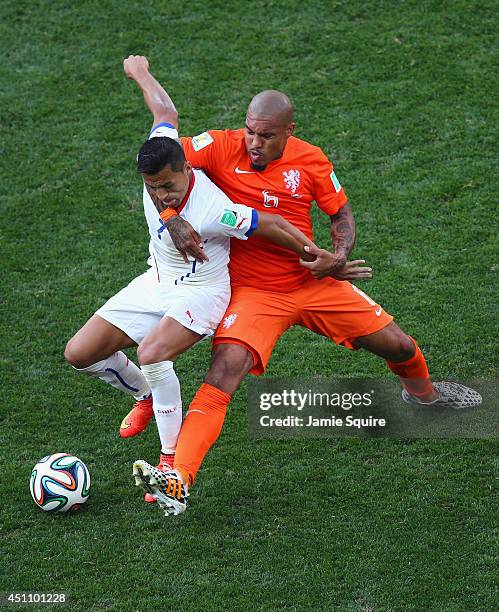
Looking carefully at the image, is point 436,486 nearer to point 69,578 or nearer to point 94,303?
point 69,578

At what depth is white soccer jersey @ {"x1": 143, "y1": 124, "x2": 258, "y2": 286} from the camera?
6.21 metres

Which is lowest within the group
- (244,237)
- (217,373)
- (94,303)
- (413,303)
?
(94,303)

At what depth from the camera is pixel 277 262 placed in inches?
263

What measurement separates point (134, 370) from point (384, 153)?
4.06 metres

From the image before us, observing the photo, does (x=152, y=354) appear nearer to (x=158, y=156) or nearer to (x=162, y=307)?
(x=162, y=307)

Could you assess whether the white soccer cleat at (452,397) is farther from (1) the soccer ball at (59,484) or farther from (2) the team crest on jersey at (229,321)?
(1) the soccer ball at (59,484)

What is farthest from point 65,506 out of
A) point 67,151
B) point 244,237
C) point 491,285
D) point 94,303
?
point 67,151

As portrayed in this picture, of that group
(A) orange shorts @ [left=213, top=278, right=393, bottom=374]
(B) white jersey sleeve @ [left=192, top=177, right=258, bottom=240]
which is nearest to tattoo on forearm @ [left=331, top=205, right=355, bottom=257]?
(A) orange shorts @ [left=213, top=278, right=393, bottom=374]

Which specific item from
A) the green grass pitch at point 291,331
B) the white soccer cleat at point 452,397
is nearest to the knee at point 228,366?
the green grass pitch at point 291,331

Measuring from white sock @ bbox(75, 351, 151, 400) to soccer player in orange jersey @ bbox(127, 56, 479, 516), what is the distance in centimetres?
76

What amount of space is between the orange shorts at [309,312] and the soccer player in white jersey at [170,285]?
5.9 inches

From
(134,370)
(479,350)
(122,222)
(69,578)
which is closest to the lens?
(69,578)

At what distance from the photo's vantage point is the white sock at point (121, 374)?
6750 mm

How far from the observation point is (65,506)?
646cm
